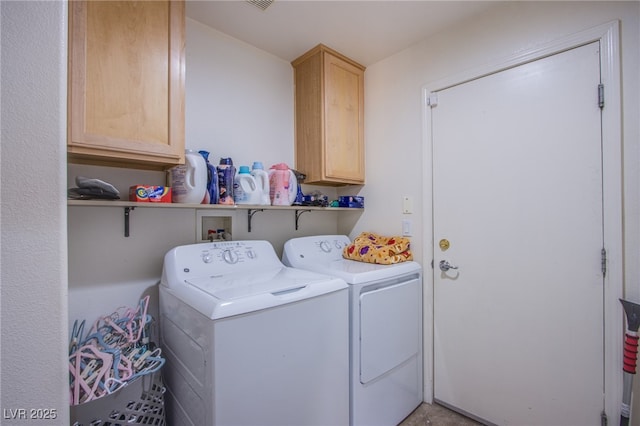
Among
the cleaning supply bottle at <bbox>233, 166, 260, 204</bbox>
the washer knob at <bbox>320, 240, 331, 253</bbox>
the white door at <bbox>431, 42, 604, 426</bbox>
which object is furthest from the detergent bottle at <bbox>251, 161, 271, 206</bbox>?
the white door at <bbox>431, 42, 604, 426</bbox>

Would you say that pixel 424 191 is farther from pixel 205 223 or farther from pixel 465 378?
pixel 205 223

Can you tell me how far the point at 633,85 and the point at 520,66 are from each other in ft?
1.64

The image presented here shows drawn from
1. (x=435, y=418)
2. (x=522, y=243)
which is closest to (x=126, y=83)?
(x=522, y=243)

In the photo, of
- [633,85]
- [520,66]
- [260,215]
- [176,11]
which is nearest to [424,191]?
[520,66]

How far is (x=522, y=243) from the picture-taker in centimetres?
158

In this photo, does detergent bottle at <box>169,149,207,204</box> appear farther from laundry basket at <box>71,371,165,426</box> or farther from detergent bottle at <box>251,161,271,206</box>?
laundry basket at <box>71,371,165,426</box>

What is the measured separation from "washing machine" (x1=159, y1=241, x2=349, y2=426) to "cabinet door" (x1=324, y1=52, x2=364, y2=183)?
953 mm

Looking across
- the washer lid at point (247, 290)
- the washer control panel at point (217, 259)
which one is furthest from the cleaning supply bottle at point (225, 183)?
the washer lid at point (247, 290)

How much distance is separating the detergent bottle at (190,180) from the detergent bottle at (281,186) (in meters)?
0.48

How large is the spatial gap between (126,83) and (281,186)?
96 cm

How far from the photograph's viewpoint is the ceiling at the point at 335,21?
1.65 meters

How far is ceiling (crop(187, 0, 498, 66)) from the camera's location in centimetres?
165

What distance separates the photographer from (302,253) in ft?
6.55

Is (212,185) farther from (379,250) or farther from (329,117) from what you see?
(379,250)
